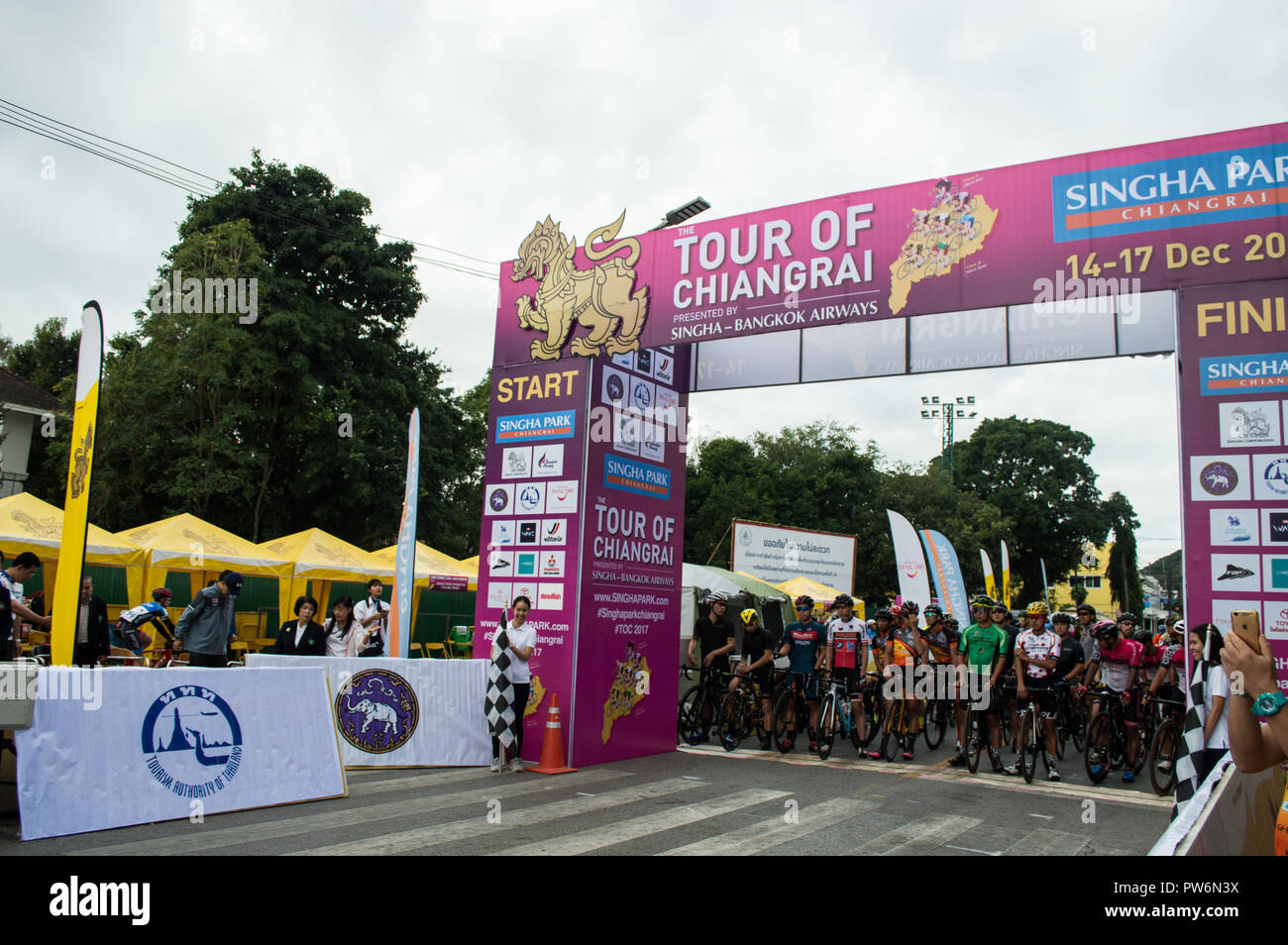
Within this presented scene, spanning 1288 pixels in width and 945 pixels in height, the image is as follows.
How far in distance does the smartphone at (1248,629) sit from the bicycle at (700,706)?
9.10 m

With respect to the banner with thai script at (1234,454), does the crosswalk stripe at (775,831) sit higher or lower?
lower

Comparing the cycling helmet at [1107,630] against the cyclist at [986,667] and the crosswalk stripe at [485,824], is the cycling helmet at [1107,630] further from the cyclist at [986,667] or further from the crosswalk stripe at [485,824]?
the crosswalk stripe at [485,824]

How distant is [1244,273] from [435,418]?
2656cm

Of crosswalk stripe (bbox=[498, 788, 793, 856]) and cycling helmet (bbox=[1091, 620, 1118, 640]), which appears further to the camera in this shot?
cycling helmet (bbox=[1091, 620, 1118, 640])

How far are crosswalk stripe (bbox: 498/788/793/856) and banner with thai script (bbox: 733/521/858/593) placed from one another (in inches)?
766

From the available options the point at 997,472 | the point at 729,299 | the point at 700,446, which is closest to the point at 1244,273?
the point at 729,299

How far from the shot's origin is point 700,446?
186ft

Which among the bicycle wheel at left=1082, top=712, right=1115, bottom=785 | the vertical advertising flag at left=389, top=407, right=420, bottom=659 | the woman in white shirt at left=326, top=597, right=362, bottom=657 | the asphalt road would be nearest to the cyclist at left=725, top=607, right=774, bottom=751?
the asphalt road

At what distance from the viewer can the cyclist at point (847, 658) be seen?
11.3 metres

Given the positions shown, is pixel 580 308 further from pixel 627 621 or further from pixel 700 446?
pixel 700 446

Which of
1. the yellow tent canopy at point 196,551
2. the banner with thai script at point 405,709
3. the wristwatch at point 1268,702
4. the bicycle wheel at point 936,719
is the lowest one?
the bicycle wheel at point 936,719

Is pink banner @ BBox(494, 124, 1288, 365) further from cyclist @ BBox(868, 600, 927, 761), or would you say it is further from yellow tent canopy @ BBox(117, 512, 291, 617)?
yellow tent canopy @ BBox(117, 512, 291, 617)

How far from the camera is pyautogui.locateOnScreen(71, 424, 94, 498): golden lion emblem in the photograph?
6.36 m

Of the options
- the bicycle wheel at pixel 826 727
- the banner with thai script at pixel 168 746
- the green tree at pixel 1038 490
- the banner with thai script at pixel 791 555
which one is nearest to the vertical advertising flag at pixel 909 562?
the banner with thai script at pixel 791 555
